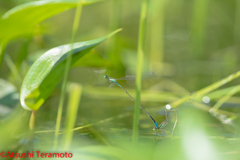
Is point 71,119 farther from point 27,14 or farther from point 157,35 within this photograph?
point 157,35

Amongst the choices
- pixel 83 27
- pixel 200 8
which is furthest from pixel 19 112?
pixel 83 27

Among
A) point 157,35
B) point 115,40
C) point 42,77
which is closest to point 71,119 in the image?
point 42,77

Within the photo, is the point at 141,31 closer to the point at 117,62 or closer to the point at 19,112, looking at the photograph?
the point at 19,112

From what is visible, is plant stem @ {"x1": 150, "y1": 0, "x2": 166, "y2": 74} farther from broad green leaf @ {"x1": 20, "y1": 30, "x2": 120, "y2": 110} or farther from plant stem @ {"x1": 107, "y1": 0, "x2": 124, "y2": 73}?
broad green leaf @ {"x1": 20, "y1": 30, "x2": 120, "y2": 110}

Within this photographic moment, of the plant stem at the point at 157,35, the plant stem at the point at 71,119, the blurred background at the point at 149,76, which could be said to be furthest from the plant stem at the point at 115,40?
the plant stem at the point at 71,119

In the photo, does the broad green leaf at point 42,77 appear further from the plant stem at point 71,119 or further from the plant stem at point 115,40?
the plant stem at point 115,40
